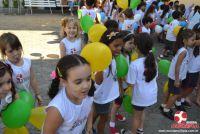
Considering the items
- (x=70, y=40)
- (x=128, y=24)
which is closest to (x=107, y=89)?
(x=70, y=40)

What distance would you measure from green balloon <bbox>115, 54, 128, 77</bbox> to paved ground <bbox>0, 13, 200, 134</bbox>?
970 millimetres

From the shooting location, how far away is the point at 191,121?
389 cm

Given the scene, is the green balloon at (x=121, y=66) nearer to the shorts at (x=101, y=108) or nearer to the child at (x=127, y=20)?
the shorts at (x=101, y=108)

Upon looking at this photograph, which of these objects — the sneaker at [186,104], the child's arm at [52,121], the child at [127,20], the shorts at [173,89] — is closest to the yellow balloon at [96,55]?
the child's arm at [52,121]

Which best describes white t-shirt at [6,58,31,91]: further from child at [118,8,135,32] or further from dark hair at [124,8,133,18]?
dark hair at [124,8,133,18]

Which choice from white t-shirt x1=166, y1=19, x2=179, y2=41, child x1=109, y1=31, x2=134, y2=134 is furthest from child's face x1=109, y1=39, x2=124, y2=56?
white t-shirt x1=166, y1=19, x2=179, y2=41

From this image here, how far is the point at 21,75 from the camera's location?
9.21ft

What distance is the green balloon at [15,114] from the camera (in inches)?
90.3

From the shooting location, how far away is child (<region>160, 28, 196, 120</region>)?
11.7ft

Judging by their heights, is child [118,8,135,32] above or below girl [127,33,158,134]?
above

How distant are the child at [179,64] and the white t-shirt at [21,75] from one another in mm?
1929

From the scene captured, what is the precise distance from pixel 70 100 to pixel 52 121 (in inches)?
8.5

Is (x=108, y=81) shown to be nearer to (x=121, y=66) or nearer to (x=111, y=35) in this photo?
(x=121, y=66)

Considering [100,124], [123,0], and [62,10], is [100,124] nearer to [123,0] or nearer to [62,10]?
[123,0]
